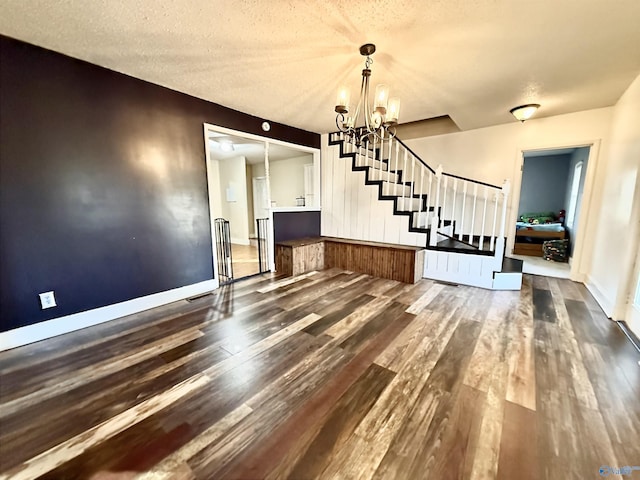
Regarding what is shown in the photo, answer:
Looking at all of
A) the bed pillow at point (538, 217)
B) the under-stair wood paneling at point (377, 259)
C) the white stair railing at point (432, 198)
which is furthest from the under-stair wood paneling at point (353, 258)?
the bed pillow at point (538, 217)

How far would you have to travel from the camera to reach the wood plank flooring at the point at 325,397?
1.19m

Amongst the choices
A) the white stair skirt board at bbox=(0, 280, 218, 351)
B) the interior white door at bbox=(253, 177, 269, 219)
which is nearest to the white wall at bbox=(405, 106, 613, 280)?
the interior white door at bbox=(253, 177, 269, 219)

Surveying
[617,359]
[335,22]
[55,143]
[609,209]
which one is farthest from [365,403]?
[609,209]

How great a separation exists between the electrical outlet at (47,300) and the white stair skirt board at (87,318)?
14 centimetres

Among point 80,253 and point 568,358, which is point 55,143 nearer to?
point 80,253

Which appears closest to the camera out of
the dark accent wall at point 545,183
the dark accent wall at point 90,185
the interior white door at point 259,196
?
the dark accent wall at point 90,185

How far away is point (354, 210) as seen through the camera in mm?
4711

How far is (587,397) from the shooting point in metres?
1.57

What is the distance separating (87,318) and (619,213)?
579 cm

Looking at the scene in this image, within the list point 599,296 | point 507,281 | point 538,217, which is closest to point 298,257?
point 507,281

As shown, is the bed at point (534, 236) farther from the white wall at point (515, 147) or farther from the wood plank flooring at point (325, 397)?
the wood plank flooring at point (325, 397)

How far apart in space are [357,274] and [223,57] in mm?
3282

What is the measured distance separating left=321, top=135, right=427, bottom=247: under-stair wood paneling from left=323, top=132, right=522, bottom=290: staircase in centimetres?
2

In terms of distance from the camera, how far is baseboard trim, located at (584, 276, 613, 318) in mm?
2679
